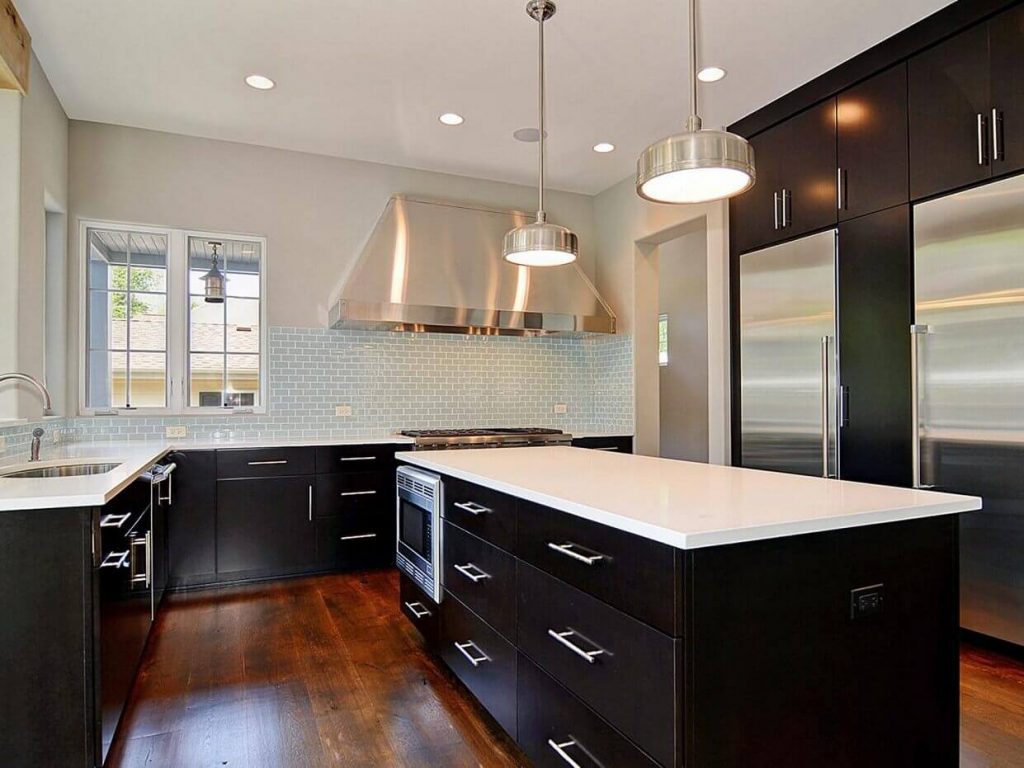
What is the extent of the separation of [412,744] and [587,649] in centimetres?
96

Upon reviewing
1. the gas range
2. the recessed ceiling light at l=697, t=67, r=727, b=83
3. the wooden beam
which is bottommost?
the gas range

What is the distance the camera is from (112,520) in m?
2.13

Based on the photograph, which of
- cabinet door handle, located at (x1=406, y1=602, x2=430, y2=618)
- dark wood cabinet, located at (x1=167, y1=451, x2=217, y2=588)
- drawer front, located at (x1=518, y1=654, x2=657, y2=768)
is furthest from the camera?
dark wood cabinet, located at (x1=167, y1=451, x2=217, y2=588)

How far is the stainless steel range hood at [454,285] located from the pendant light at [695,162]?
9.43 feet

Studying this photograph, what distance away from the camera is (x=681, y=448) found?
7.14m

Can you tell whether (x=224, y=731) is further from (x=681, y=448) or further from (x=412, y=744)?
(x=681, y=448)

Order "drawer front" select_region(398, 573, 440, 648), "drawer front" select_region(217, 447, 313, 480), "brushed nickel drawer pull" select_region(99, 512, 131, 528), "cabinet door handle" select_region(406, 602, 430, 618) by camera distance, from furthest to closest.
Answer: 1. "drawer front" select_region(217, 447, 313, 480)
2. "cabinet door handle" select_region(406, 602, 430, 618)
3. "drawer front" select_region(398, 573, 440, 648)
4. "brushed nickel drawer pull" select_region(99, 512, 131, 528)

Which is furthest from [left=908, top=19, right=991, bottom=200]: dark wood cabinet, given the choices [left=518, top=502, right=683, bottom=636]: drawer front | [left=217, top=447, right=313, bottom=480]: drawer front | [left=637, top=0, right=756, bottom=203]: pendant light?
[left=217, top=447, right=313, bottom=480]: drawer front

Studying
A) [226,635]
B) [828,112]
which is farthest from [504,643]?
[828,112]

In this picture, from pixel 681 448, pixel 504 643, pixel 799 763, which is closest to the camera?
pixel 799 763

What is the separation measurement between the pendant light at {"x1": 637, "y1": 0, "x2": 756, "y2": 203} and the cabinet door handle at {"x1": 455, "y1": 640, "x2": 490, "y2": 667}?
166 centimetres

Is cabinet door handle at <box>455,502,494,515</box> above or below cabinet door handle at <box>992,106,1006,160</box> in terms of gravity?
below

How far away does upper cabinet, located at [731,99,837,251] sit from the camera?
3.62m

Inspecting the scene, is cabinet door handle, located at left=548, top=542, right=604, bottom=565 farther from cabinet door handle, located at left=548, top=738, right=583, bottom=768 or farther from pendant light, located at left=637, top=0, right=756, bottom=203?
pendant light, located at left=637, top=0, right=756, bottom=203
